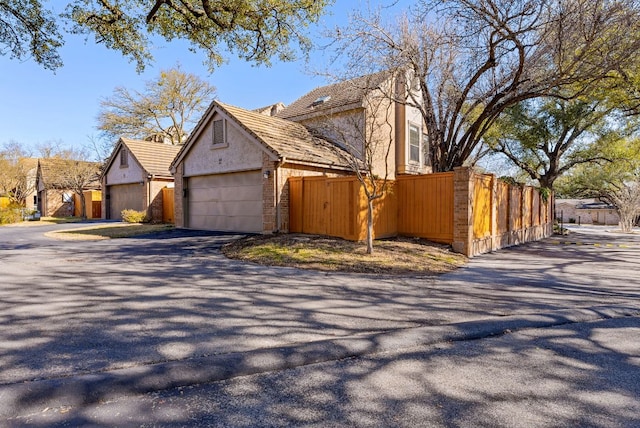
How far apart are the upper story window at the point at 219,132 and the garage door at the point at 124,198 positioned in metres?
9.95

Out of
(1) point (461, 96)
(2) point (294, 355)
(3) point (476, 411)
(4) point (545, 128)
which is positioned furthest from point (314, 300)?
(4) point (545, 128)

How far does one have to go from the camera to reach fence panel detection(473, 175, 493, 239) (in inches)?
454

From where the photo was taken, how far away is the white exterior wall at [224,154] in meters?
14.2

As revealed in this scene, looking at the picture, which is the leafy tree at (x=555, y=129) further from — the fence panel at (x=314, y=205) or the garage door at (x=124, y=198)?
the garage door at (x=124, y=198)

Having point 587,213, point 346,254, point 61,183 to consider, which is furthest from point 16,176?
point 587,213

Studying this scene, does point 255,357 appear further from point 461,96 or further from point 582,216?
point 582,216

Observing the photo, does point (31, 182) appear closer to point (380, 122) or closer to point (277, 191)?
point (277, 191)

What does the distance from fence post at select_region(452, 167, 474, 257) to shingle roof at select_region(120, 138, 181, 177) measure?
1732cm

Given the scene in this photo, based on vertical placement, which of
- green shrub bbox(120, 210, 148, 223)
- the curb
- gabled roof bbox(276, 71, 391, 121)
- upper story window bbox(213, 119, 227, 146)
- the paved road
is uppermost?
gabled roof bbox(276, 71, 391, 121)

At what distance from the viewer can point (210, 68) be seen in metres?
11.6

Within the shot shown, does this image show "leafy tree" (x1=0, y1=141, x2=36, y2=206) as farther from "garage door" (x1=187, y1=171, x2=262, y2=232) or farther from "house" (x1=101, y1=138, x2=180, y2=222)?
"garage door" (x1=187, y1=171, x2=262, y2=232)

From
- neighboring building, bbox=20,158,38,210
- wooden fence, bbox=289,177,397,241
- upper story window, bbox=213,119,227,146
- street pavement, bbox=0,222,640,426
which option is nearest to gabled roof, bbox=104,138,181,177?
upper story window, bbox=213,119,227,146

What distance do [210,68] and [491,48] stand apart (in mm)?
8673

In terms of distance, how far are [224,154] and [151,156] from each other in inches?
427
